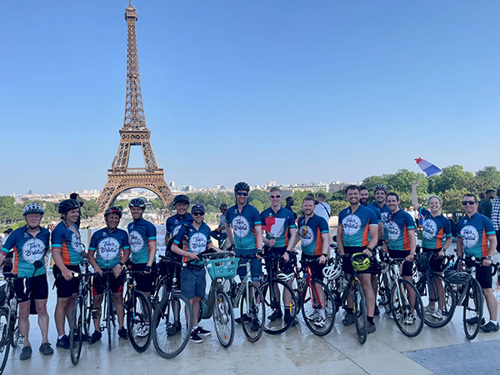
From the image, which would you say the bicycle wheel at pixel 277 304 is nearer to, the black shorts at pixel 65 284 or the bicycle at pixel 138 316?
the bicycle at pixel 138 316

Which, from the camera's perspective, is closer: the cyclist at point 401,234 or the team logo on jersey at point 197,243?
the team logo on jersey at point 197,243

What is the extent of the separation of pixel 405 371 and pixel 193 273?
94.6 inches

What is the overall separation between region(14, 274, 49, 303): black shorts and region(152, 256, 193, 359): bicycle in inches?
49.4

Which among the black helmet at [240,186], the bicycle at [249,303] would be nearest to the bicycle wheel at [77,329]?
the bicycle at [249,303]

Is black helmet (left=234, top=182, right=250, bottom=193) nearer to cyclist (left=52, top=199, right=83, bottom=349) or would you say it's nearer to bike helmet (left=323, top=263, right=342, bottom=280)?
bike helmet (left=323, top=263, right=342, bottom=280)

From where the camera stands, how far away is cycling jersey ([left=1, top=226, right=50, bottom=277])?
4.04 meters

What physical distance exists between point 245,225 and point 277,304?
106 cm

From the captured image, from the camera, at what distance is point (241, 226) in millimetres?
4844

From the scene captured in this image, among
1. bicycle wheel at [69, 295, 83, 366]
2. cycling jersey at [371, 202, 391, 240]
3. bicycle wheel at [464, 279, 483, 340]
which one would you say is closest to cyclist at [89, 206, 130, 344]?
bicycle wheel at [69, 295, 83, 366]

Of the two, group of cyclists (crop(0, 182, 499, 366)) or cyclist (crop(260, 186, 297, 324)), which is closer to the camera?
Answer: group of cyclists (crop(0, 182, 499, 366))

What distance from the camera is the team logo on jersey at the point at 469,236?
4.52m

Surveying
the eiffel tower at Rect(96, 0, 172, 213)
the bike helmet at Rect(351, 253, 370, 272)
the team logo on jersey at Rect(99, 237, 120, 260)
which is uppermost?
the eiffel tower at Rect(96, 0, 172, 213)

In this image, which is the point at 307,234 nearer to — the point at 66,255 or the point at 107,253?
the point at 107,253

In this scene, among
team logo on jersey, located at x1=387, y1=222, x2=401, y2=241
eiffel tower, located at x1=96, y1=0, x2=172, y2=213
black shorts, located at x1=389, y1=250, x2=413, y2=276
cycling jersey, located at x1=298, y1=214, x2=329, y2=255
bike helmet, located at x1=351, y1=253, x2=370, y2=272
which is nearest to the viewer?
bike helmet, located at x1=351, y1=253, x2=370, y2=272
